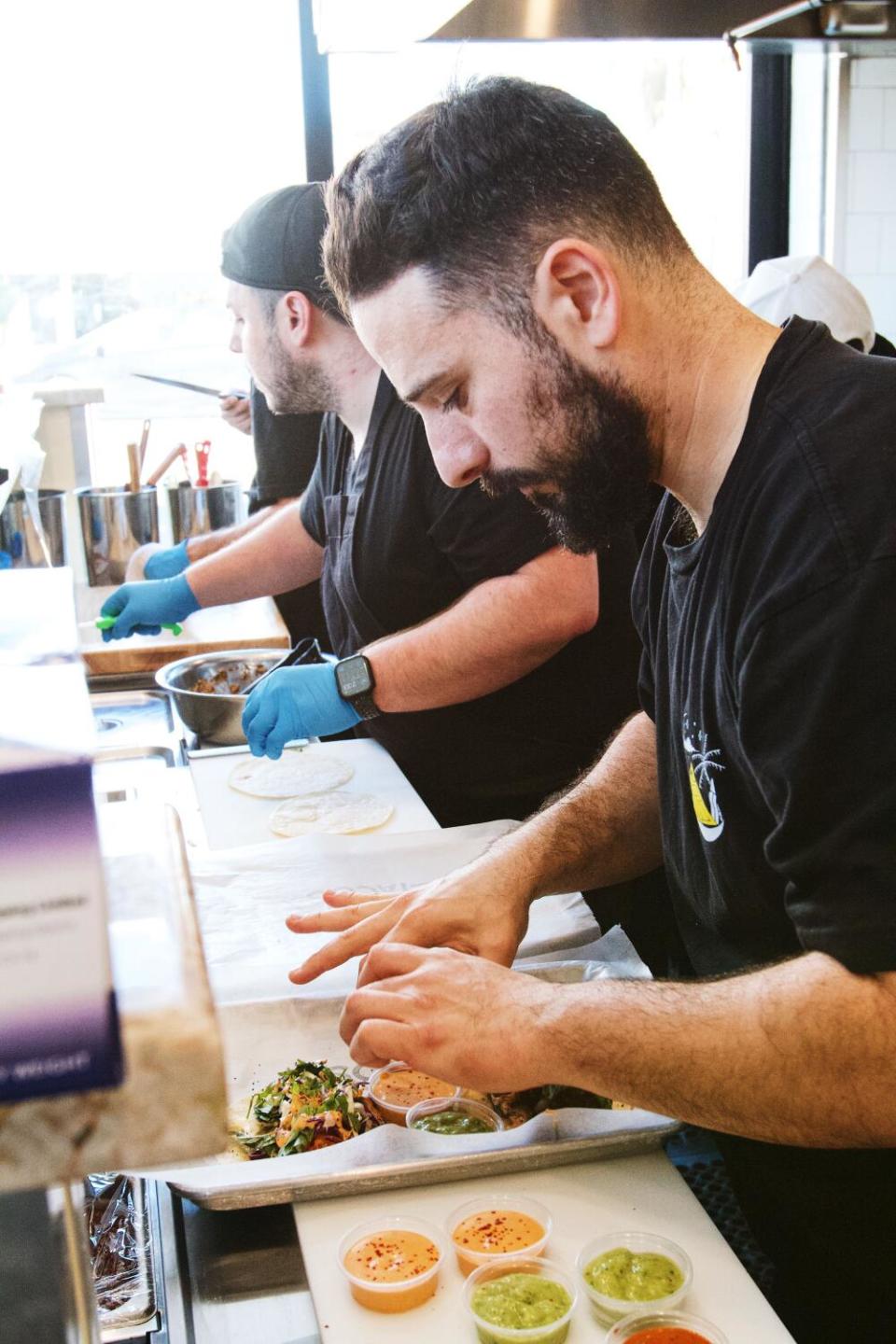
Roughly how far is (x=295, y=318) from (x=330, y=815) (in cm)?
102

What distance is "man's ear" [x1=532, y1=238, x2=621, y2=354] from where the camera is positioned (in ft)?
4.13

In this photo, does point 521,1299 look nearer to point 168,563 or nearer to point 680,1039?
point 680,1039

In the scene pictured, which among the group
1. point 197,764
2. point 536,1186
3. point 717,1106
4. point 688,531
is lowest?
point 197,764

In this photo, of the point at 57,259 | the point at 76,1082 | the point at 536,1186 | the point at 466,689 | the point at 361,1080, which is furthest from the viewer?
the point at 57,259

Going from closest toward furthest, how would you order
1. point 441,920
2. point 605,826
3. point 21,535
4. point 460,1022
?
1. point 460,1022
2. point 441,920
3. point 605,826
4. point 21,535

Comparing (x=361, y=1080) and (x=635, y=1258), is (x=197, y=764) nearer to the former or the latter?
(x=361, y=1080)

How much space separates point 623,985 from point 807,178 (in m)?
4.11

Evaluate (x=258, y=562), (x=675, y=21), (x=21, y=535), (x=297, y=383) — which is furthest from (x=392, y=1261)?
(x=21, y=535)

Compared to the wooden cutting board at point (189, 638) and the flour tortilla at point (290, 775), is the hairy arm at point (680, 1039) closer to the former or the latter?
the flour tortilla at point (290, 775)

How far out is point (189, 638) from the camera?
10.4ft

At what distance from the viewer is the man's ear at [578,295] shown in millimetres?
1259

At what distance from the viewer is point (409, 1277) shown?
98 centimetres

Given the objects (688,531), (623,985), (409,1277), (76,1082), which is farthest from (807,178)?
(76,1082)

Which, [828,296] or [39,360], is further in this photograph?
[39,360]
